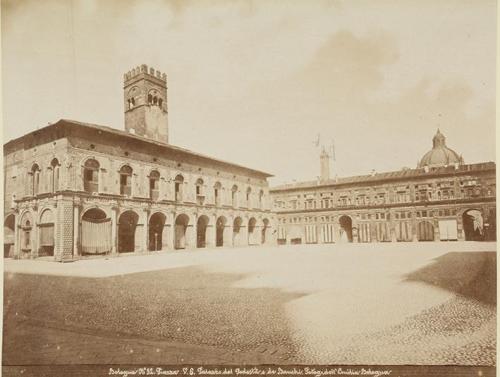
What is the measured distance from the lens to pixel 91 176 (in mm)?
16219

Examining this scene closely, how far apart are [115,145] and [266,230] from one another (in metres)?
17.6

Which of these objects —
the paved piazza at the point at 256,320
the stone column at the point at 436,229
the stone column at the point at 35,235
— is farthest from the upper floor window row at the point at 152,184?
the stone column at the point at 436,229

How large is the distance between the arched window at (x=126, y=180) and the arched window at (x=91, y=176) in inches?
67.3

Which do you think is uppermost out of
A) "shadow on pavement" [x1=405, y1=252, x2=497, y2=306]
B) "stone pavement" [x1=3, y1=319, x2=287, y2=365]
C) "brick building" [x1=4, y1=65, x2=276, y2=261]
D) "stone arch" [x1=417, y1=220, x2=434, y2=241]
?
"brick building" [x1=4, y1=65, x2=276, y2=261]

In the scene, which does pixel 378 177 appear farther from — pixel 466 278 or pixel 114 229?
pixel 466 278

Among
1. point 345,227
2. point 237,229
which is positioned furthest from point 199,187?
point 345,227

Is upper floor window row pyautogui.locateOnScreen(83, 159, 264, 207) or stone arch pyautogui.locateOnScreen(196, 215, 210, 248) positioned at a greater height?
upper floor window row pyautogui.locateOnScreen(83, 159, 264, 207)

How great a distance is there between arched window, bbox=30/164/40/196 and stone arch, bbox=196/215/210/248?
12386mm

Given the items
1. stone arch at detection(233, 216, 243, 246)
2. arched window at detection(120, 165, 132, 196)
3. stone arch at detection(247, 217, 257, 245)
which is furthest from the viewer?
stone arch at detection(247, 217, 257, 245)

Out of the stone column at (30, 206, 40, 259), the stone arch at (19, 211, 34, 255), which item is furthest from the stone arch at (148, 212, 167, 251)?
the stone arch at (19, 211, 34, 255)

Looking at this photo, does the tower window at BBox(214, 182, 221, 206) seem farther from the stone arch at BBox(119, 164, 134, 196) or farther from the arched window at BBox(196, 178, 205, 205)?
the stone arch at BBox(119, 164, 134, 196)

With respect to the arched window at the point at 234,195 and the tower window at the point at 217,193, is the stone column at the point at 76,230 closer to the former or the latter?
the tower window at the point at 217,193

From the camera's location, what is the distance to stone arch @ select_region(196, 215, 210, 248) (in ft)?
79.8

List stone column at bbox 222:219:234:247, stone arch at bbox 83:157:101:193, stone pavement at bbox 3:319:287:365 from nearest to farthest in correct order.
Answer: stone pavement at bbox 3:319:287:365 < stone arch at bbox 83:157:101:193 < stone column at bbox 222:219:234:247
